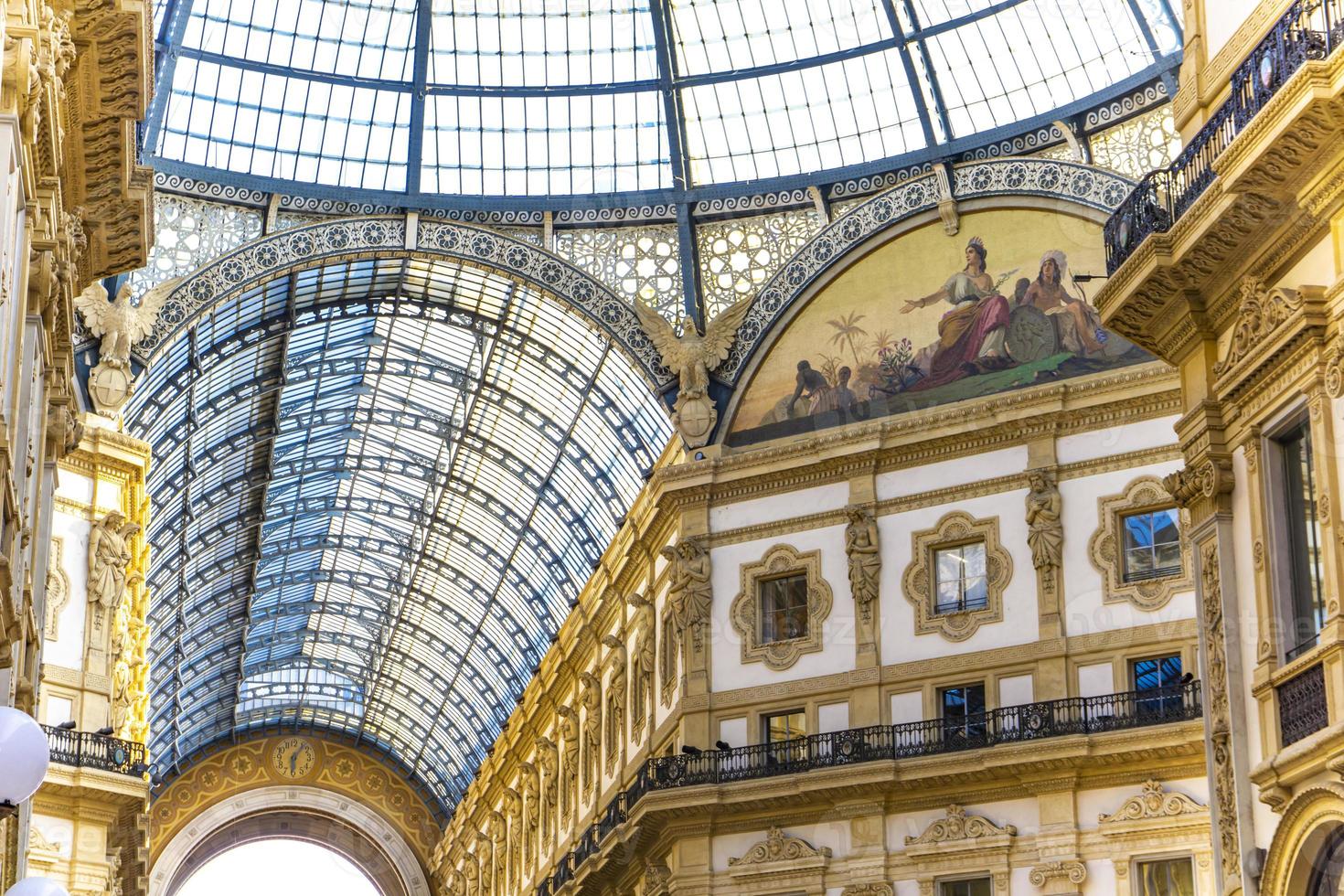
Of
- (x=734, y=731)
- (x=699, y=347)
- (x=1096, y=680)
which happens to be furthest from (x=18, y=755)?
(x=699, y=347)

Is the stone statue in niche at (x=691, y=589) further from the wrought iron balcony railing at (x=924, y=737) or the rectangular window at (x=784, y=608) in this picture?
the wrought iron balcony railing at (x=924, y=737)

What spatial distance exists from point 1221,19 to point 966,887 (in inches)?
740

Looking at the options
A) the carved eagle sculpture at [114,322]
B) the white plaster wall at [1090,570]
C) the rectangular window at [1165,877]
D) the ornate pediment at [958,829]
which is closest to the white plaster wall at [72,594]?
the carved eagle sculpture at [114,322]

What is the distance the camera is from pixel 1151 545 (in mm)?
34969

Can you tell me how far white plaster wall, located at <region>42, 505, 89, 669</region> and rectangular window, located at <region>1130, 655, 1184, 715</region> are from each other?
21254 mm

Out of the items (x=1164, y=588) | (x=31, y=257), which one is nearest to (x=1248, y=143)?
(x=31, y=257)

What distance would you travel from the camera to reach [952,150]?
128ft

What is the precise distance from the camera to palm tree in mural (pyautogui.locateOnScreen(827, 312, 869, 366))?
3981 cm

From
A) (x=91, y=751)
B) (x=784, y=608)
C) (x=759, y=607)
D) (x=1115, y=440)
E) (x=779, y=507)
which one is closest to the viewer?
(x=1115, y=440)

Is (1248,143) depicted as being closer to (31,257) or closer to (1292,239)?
(1292,239)

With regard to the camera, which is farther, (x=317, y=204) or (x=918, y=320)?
(x=317, y=204)

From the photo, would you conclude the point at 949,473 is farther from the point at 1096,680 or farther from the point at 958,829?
the point at 958,829

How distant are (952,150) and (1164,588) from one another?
1037 centimetres

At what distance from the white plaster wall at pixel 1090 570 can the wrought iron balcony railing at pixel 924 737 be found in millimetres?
1530
